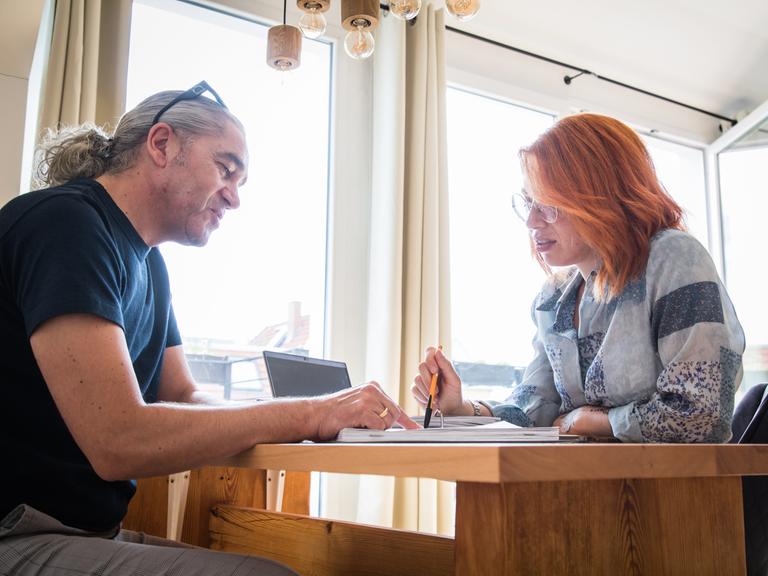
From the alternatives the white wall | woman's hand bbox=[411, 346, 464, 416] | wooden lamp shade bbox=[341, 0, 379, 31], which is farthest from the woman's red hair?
the white wall

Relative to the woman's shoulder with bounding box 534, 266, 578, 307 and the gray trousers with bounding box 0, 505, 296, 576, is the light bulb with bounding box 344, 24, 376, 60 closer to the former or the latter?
the woman's shoulder with bounding box 534, 266, 578, 307

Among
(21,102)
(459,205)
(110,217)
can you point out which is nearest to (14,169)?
(21,102)

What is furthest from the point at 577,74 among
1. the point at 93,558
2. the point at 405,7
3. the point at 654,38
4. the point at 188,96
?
the point at 93,558

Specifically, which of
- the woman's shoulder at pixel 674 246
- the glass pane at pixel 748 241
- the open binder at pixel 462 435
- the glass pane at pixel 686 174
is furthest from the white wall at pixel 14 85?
the glass pane at pixel 748 241

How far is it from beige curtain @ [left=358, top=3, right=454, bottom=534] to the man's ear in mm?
1703

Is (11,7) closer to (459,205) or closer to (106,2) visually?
(106,2)

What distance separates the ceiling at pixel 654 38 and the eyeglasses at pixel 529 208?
202 centimetres

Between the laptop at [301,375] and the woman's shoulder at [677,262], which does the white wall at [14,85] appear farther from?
the woman's shoulder at [677,262]

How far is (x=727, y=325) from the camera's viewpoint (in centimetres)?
124

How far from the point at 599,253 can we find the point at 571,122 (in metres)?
0.31

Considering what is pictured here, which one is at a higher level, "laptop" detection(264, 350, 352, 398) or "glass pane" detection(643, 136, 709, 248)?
"glass pane" detection(643, 136, 709, 248)

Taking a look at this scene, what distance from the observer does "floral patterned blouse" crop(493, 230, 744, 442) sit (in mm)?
1210

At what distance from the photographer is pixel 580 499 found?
2.51 ft

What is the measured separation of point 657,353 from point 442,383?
0.42 meters
